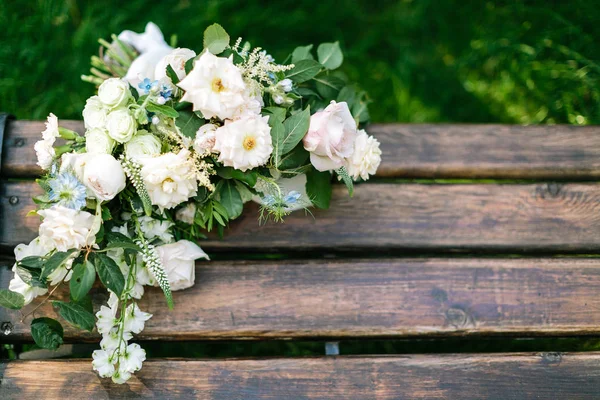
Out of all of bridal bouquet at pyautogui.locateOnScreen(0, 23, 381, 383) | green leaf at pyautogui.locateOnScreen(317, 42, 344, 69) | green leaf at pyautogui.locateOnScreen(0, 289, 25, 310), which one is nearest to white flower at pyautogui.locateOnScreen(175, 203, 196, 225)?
bridal bouquet at pyautogui.locateOnScreen(0, 23, 381, 383)

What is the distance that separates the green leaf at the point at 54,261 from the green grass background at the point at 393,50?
574 millimetres

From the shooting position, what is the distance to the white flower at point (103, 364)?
94 centimetres

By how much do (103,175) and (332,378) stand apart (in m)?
0.61

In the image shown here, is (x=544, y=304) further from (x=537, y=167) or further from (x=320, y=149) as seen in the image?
(x=320, y=149)

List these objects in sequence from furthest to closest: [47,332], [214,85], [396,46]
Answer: [396,46]
[47,332]
[214,85]

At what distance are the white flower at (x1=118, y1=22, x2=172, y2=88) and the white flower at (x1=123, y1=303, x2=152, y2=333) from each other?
1.51 feet

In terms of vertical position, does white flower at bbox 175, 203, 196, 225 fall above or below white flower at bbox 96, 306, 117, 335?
above

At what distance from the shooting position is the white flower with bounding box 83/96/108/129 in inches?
37.0

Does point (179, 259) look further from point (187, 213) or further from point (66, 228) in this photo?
point (66, 228)

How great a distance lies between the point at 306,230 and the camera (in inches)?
45.9

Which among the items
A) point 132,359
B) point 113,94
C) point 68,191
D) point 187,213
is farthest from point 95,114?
point 132,359

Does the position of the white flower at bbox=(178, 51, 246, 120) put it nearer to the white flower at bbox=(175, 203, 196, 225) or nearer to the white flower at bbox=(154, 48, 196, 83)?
the white flower at bbox=(154, 48, 196, 83)

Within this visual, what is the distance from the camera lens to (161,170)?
882 millimetres

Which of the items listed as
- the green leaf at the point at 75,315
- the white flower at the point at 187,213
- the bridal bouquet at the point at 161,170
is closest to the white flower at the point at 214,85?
the bridal bouquet at the point at 161,170
